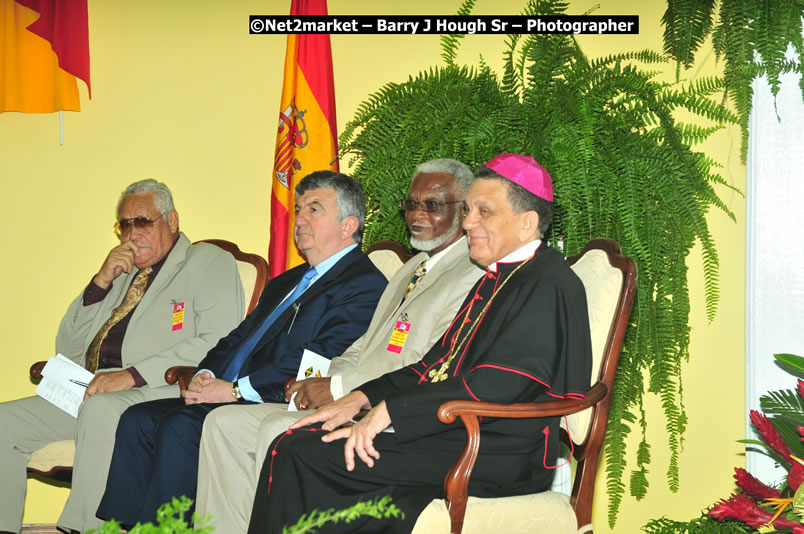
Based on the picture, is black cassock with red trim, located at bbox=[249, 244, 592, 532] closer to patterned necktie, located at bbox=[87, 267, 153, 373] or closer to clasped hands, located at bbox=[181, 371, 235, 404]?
clasped hands, located at bbox=[181, 371, 235, 404]

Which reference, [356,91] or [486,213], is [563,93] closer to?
[486,213]

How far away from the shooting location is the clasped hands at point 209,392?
311 centimetres

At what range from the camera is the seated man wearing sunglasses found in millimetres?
3146

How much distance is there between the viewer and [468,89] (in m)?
3.05

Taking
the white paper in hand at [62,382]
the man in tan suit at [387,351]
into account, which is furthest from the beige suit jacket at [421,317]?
the white paper in hand at [62,382]

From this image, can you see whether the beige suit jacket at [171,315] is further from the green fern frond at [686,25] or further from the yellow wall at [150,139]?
the green fern frond at [686,25]

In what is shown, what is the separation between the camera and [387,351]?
286 centimetres

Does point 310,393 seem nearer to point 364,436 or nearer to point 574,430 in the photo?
point 364,436

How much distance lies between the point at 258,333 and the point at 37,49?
7.47ft

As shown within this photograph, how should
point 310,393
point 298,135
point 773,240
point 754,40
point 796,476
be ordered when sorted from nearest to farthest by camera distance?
point 796,476
point 310,393
point 754,40
point 773,240
point 298,135

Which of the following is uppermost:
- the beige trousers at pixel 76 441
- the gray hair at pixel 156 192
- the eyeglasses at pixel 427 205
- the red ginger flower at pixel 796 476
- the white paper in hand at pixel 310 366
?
the gray hair at pixel 156 192

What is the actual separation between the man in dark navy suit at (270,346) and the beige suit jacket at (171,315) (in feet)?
0.55

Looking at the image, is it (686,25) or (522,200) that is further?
(686,25)

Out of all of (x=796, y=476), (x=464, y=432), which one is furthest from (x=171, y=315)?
(x=796, y=476)
